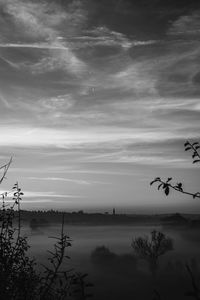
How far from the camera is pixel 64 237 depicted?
5.36m

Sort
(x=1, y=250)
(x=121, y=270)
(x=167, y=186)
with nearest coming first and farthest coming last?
Result: (x=167, y=186) < (x=1, y=250) < (x=121, y=270)

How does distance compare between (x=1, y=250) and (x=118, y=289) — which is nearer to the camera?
(x=1, y=250)

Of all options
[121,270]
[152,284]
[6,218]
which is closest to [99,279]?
[121,270]

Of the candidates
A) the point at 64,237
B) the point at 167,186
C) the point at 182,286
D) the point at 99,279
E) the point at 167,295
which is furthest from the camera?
the point at 99,279

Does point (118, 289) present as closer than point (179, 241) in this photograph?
Yes

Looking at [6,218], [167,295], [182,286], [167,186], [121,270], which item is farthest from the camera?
[121,270]

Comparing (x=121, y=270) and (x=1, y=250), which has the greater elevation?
(x=1, y=250)

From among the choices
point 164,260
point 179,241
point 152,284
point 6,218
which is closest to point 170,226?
point 179,241

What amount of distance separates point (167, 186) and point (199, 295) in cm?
185

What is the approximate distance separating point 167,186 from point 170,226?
181 m

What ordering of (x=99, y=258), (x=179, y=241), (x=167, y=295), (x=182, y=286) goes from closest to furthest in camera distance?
1. (x=167, y=295)
2. (x=182, y=286)
3. (x=99, y=258)
4. (x=179, y=241)

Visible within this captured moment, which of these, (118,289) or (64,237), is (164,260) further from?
(64,237)

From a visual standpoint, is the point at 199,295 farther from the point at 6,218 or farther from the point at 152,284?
the point at 152,284

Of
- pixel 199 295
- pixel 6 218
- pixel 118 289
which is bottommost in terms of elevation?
pixel 118 289
